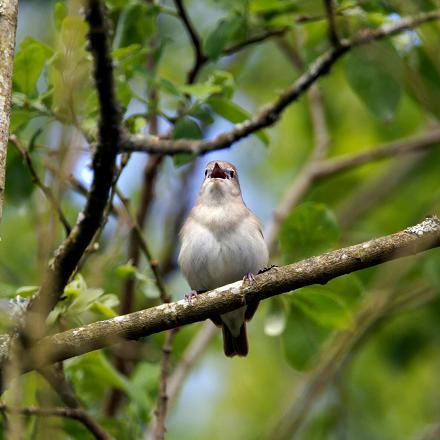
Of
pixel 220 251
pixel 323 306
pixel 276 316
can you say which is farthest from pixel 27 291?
pixel 220 251

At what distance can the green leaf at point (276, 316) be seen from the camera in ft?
15.7

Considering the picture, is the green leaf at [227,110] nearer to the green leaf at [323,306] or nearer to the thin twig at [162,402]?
the green leaf at [323,306]

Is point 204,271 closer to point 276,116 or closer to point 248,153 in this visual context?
point 276,116

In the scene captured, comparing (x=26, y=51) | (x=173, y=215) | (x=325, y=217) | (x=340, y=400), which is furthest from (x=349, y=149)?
(x=26, y=51)

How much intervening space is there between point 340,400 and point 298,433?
819mm

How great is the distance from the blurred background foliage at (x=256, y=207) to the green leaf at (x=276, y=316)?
0.04 ft

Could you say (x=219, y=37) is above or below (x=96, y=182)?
above

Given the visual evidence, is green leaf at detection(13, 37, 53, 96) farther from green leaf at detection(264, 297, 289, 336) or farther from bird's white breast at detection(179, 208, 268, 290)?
bird's white breast at detection(179, 208, 268, 290)

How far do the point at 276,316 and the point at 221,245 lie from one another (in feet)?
3.62

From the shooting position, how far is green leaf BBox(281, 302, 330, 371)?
488cm

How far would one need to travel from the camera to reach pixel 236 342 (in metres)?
6.40

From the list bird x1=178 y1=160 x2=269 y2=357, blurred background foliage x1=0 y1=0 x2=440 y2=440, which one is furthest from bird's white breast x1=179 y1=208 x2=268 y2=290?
blurred background foliage x1=0 y1=0 x2=440 y2=440

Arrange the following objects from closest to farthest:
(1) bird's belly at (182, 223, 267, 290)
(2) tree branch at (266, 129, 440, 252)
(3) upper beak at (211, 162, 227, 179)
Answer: (1) bird's belly at (182, 223, 267, 290)
(3) upper beak at (211, 162, 227, 179)
(2) tree branch at (266, 129, 440, 252)

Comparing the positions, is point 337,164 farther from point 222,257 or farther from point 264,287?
point 264,287
